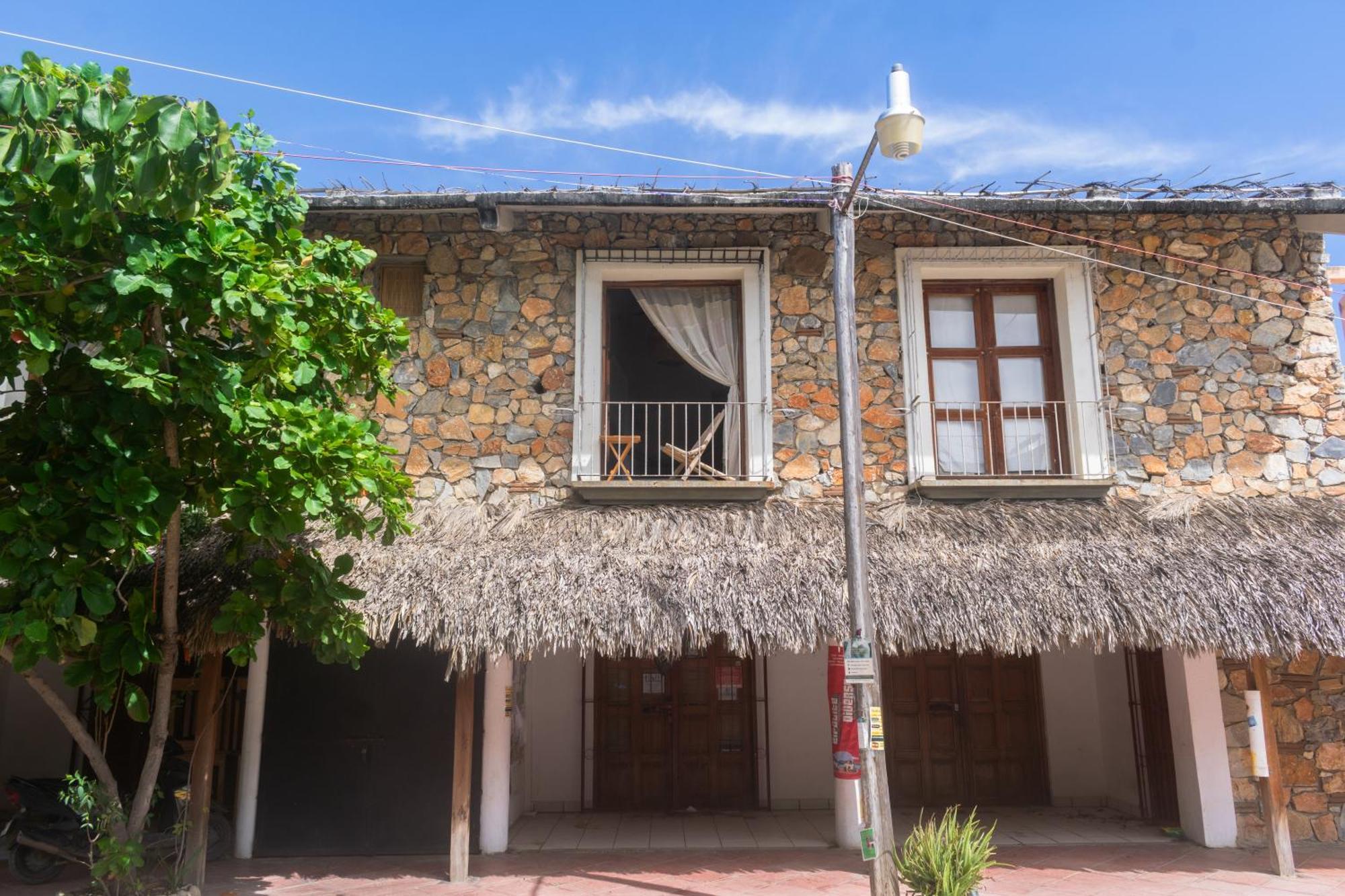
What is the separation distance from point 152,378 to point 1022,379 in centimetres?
641

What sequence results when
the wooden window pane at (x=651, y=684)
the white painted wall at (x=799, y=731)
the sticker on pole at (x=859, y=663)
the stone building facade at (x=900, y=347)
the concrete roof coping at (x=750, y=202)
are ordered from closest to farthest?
the sticker on pole at (x=859, y=663), the concrete roof coping at (x=750, y=202), the stone building facade at (x=900, y=347), the white painted wall at (x=799, y=731), the wooden window pane at (x=651, y=684)

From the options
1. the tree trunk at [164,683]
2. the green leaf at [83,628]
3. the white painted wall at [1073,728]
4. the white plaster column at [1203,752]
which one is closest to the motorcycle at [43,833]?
the tree trunk at [164,683]

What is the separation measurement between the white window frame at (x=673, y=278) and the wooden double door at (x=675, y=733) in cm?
260

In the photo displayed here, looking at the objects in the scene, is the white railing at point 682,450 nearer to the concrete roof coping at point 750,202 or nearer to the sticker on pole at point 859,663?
the concrete roof coping at point 750,202

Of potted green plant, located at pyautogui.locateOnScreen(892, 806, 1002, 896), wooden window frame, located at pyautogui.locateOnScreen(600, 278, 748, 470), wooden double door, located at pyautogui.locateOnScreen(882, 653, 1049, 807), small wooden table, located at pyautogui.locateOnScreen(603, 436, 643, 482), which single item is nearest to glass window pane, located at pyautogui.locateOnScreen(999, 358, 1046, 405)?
wooden window frame, located at pyautogui.locateOnScreen(600, 278, 748, 470)

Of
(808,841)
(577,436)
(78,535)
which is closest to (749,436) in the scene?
(577,436)

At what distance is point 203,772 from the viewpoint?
6.30 metres

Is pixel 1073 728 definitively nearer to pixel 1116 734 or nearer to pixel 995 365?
pixel 1116 734

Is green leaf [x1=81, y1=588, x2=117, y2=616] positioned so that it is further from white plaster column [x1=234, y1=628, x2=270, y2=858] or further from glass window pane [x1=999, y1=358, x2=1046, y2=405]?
glass window pane [x1=999, y1=358, x2=1046, y2=405]

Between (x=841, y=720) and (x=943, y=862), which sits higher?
(x=841, y=720)

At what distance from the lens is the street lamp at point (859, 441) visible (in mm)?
4910

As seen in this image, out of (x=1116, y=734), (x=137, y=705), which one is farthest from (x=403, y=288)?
(x=1116, y=734)

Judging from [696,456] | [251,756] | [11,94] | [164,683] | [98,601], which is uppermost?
[11,94]

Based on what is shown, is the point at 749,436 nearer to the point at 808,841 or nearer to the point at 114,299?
the point at 808,841
